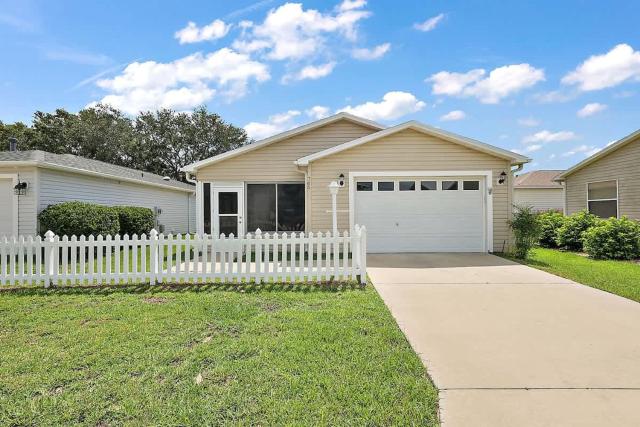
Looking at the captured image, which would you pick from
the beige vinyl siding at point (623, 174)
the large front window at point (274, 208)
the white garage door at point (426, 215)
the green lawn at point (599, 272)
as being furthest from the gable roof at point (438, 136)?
the beige vinyl siding at point (623, 174)

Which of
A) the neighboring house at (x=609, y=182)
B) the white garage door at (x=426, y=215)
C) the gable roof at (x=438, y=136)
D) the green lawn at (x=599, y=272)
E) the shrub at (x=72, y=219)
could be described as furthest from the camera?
the neighboring house at (x=609, y=182)

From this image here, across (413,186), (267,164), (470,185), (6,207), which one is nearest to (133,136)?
(6,207)

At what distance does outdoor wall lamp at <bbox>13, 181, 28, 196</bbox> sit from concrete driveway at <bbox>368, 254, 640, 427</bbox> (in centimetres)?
1169

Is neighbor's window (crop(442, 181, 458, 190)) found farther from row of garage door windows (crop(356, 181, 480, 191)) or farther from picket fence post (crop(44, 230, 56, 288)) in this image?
picket fence post (crop(44, 230, 56, 288))

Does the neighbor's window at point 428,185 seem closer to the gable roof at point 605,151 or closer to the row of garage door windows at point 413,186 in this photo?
the row of garage door windows at point 413,186

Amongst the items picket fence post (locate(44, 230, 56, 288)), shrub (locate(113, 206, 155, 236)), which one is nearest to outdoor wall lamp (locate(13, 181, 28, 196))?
shrub (locate(113, 206, 155, 236))

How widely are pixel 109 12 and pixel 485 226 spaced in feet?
41.4

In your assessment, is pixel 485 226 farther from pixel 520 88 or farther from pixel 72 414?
pixel 72 414

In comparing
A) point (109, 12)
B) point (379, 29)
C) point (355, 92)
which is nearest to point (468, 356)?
point (379, 29)

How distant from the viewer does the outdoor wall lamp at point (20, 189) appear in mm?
11562

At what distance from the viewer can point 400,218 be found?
11.2m

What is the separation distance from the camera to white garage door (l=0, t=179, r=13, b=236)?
1171 cm

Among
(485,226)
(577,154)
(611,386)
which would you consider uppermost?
(577,154)

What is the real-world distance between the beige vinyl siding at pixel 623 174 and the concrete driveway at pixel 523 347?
334 inches
